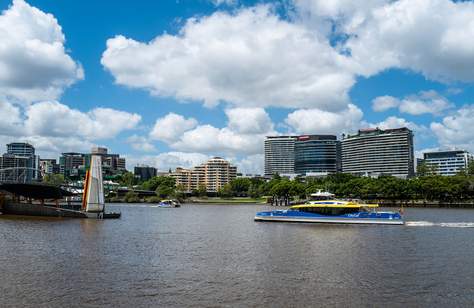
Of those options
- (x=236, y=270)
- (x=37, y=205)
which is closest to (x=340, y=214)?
(x=236, y=270)

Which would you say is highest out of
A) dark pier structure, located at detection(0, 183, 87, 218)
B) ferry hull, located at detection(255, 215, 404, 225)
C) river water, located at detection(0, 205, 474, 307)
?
dark pier structure, located at detection(0, 183, 87, 218)

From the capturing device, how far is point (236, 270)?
133 feet

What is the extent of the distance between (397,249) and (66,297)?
125ft

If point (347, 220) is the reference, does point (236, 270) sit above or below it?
below

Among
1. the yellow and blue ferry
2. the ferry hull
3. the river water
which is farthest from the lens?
the yellow and blue ferry

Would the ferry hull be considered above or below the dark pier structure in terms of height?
below

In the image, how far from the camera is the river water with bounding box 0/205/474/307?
101ft

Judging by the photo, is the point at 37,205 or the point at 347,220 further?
the point at 37,205

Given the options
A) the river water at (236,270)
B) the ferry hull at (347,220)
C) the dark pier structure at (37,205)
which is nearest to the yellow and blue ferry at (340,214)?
the ferry hull at (347,220)

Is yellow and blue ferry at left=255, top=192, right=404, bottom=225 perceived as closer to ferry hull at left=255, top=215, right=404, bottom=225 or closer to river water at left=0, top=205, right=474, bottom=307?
ferry hull at left=255, top=215, right=404, bottom=225

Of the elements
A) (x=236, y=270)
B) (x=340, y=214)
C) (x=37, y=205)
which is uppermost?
(x=37, y=205)

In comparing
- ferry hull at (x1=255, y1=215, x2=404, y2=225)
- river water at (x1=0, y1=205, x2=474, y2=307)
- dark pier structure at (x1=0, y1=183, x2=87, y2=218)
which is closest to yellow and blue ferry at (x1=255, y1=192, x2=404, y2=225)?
ferry hull at (x1=255, y1=215, x2=404, y2=225)

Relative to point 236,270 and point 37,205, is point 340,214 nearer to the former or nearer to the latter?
point 236,270

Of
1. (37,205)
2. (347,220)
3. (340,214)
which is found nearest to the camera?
(347,220)
